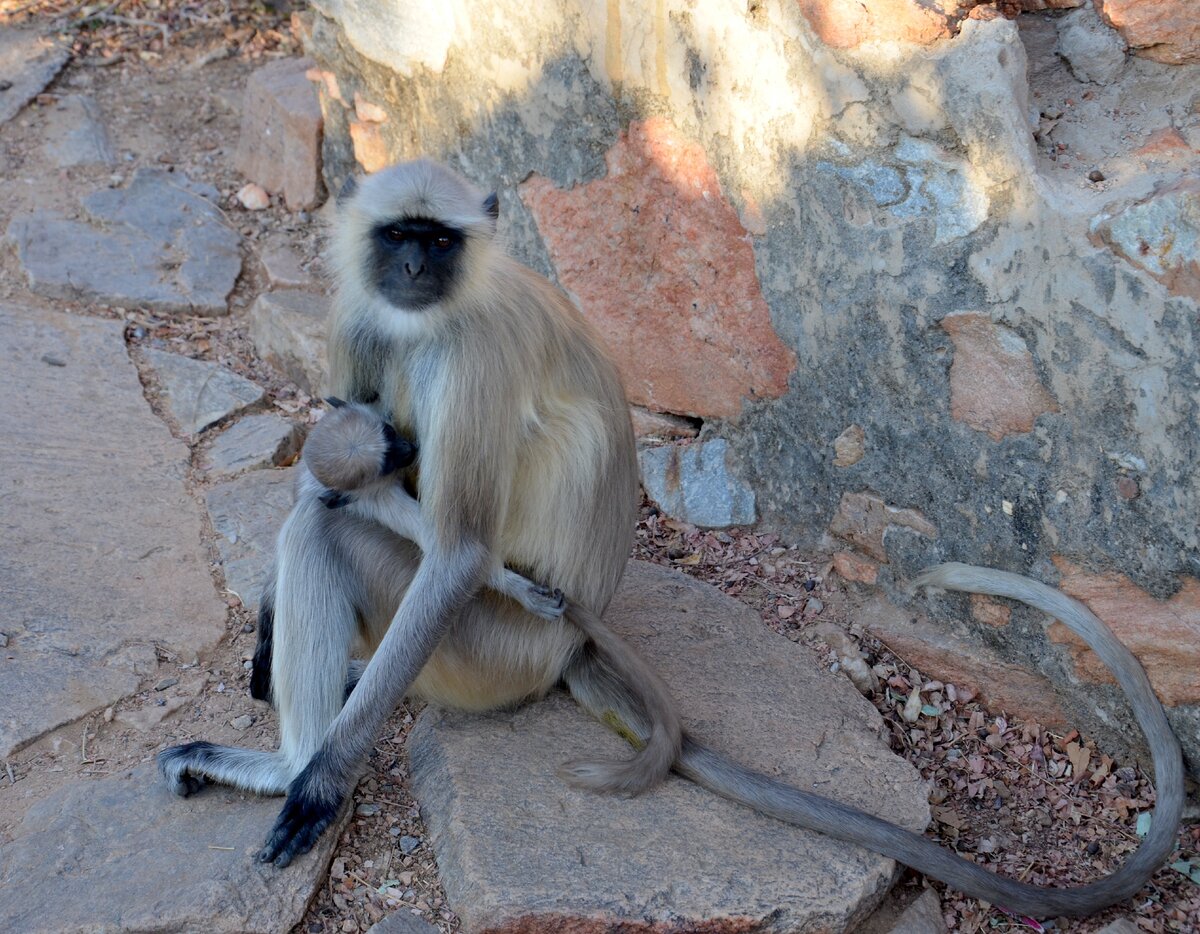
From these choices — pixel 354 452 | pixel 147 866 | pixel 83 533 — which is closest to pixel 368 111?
pixel 83 533

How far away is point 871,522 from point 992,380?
530 mm

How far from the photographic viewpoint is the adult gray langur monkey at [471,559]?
250cm

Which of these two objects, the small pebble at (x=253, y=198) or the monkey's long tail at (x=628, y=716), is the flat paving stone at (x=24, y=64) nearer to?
the small pebble at (x=253, y=198)

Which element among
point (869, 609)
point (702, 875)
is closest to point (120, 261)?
point (869, 609)

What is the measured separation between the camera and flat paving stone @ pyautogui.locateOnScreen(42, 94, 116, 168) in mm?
5102

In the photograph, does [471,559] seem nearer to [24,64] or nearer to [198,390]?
[198,390]

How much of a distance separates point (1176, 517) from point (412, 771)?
5.30 feet

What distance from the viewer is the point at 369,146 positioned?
4.52 m

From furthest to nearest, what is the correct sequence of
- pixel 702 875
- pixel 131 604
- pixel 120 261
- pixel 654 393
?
1. pixel 120 261
2. pixel 654 393
3. pixel 131 604
4. pixel 702 875

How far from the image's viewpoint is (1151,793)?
2.78 metres

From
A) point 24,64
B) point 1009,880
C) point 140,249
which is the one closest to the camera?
point 1009,880

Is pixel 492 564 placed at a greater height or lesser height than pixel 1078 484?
lesser

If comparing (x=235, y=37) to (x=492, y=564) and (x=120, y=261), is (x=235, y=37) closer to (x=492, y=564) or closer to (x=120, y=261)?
(x=120, y=261)

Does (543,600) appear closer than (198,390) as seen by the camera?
Yes
